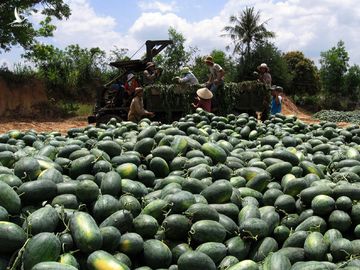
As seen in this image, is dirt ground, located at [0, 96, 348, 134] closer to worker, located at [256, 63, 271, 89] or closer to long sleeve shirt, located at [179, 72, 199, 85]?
long sleeve shirt, located at [179, 72, 199, 85]

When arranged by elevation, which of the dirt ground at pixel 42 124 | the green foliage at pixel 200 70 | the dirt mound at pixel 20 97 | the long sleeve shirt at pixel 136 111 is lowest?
the dirt ground at pixel 42 124

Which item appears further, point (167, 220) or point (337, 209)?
point (337, 209)

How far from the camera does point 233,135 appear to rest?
258 inches

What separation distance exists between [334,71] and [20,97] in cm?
3579

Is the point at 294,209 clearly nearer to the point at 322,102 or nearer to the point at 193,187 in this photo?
the point at 193,187

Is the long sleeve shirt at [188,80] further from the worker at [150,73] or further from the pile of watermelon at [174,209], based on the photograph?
the pile of watermelon at [174,209]

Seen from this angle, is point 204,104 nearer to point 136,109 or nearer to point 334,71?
point 136,109

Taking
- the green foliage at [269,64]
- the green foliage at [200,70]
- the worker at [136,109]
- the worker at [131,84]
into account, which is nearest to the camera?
the worker at [136,109]

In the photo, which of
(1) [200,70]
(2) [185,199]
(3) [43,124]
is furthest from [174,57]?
(2) [185,199]

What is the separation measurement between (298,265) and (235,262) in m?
0.43

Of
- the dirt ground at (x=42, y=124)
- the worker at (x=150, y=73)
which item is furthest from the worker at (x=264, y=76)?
the dirt ground at (x=42, y=124)

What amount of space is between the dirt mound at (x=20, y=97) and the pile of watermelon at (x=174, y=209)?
23.0 meters

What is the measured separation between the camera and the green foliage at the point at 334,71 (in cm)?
4969

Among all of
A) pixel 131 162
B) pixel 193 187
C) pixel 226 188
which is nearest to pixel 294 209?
pixel 226 188
